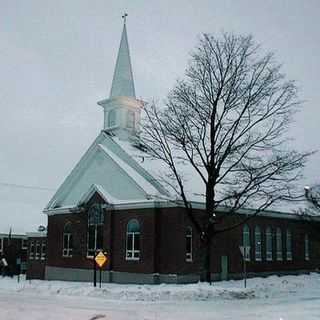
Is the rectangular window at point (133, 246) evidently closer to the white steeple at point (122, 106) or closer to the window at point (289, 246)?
the white steeple at point (122, 106)

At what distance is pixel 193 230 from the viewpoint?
1367 inches

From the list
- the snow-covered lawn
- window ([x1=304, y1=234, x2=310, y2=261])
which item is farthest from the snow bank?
window ([x1=304, y1=234, x2=310, y2=261])

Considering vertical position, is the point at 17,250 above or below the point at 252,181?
below

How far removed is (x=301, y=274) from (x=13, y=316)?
32.7 metres

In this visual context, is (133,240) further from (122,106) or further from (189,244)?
(122,106)

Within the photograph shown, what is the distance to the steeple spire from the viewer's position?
4038 cm

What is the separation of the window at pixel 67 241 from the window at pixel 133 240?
6.19 metres

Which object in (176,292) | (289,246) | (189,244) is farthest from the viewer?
(289,246)

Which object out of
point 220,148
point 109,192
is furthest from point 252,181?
point 109,192

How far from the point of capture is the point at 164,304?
22.0 meters

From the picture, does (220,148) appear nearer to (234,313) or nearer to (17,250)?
(234,313)

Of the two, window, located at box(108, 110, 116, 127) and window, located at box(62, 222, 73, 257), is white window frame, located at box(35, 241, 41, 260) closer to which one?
window, located at box(62, 222, 73, 257)

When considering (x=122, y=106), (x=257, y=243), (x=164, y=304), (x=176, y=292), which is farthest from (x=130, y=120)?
(x=164, y=304)

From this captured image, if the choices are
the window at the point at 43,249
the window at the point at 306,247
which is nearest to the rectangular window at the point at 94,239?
the window at the point at 43,249
